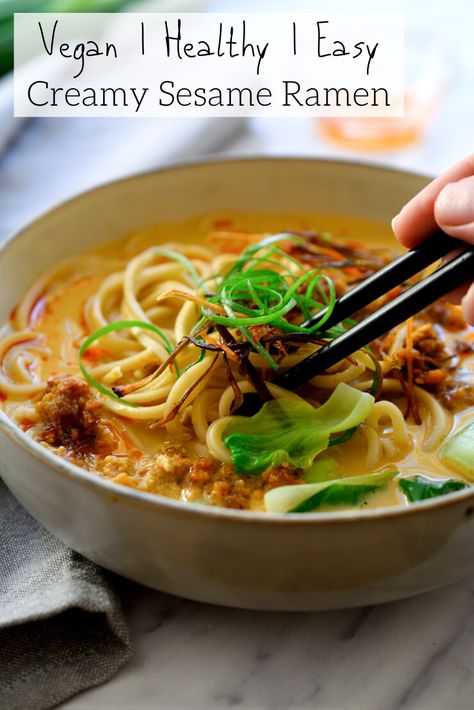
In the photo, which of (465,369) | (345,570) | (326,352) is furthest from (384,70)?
(345,570)

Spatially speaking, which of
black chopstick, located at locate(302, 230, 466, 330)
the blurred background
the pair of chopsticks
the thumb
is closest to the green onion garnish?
the pair of chopsticks

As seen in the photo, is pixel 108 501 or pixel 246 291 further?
pixel 246 291

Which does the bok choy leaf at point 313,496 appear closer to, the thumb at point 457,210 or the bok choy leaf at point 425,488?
the bok choy leaf at point 425,488

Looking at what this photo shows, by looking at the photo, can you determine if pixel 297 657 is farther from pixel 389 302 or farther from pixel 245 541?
pixel 389 302

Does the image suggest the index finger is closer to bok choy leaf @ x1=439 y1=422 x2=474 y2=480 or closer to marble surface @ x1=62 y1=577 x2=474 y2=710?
bok choy leaf @ x1=439 y1=422 x2=474 y2=480

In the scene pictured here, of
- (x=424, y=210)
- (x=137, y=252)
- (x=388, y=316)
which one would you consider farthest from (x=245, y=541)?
(x=137, y=252)

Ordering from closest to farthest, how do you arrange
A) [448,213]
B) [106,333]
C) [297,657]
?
[297,657]
[448,213]
[106,333]

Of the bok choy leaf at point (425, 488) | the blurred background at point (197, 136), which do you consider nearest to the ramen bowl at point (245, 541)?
the bok choy leaf at point (425, 488)

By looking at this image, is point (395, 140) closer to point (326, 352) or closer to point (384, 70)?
point (384, 70)
